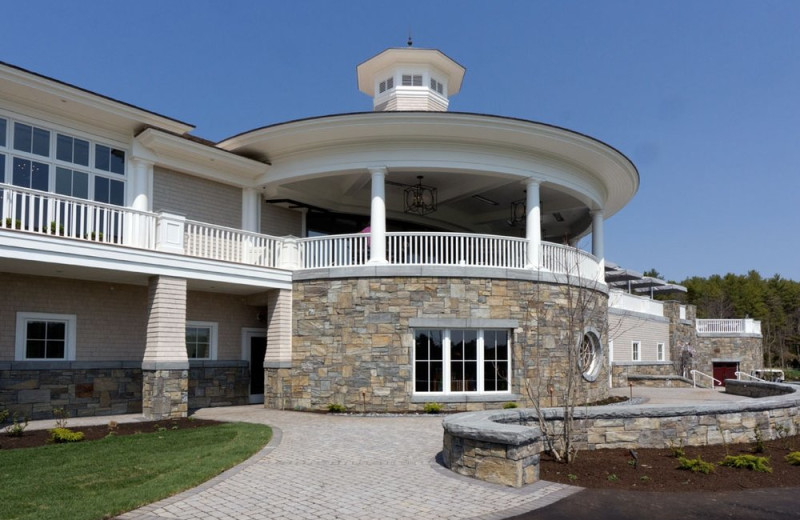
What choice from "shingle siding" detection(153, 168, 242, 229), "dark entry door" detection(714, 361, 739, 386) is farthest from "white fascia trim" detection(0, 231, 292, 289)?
"dark entry door" detection(714, 361, 739, 386)

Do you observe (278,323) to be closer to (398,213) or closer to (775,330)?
(398,213)

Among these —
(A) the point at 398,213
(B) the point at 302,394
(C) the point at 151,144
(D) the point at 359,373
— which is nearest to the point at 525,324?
(D) the point at 359,373

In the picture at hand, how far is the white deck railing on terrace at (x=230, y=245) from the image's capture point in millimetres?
15164

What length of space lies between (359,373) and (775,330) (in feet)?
235

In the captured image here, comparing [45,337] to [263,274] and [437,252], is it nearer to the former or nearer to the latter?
[263,274]

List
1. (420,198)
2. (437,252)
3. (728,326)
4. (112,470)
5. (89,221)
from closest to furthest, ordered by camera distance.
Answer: (112,470), (89,221), (437,252), (420,198), (728,326)

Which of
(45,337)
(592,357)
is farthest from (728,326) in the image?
(45,337)

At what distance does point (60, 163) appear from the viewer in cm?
1415

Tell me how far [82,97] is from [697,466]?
13.6m

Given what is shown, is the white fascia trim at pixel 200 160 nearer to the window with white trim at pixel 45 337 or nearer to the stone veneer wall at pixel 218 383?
the window with white trim at pixel 45 337

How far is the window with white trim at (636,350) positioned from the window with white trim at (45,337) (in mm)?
21770

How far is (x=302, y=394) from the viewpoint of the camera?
15.8 metres

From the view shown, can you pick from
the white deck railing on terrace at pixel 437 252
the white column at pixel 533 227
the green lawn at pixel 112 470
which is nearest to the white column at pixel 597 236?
the white deck railing on terrace at pixel 437 252

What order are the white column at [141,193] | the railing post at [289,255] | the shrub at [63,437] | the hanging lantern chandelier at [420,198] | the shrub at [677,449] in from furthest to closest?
the hanging lantern chandelier at [420,198], the railing post at [289,255], the white column at [141,193], the shrub at [63,437], the shrub at [677,449]
